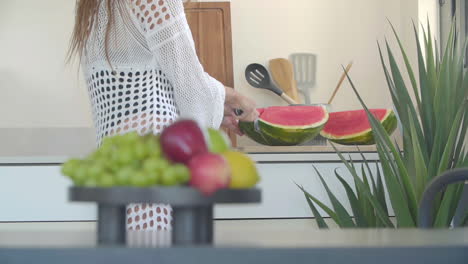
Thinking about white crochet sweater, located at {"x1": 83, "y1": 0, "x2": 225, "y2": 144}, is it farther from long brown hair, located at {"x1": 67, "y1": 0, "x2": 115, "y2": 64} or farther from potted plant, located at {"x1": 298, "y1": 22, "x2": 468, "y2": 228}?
potted plant, located at {"x1": 298, "y1": 22, "x2": 468, "y2": 228}

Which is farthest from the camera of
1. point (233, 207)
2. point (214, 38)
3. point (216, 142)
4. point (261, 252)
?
point (214, 38)

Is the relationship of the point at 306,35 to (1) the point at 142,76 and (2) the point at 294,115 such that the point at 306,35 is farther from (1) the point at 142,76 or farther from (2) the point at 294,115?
(1) the point at 142,76

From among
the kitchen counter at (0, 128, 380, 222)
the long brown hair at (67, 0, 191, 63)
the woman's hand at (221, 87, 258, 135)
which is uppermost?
the long brown hair at (67, 0, 191, 63)

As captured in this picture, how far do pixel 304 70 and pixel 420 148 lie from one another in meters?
1.16

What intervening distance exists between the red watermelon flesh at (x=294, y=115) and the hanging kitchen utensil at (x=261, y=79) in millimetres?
334

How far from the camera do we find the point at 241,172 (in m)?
Result: 0.54

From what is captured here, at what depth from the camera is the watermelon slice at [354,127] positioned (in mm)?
2314

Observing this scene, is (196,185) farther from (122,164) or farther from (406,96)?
(406,96)

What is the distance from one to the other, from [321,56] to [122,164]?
240cm

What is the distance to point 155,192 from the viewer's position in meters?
0.50

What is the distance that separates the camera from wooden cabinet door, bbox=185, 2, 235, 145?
104 inches

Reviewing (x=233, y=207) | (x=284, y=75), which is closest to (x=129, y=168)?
(x=233, y=207)

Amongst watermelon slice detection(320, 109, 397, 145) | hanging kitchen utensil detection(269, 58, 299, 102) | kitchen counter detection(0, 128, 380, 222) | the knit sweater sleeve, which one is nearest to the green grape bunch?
the knit sweater sleeve

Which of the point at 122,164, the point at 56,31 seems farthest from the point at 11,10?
the point at 122,164
